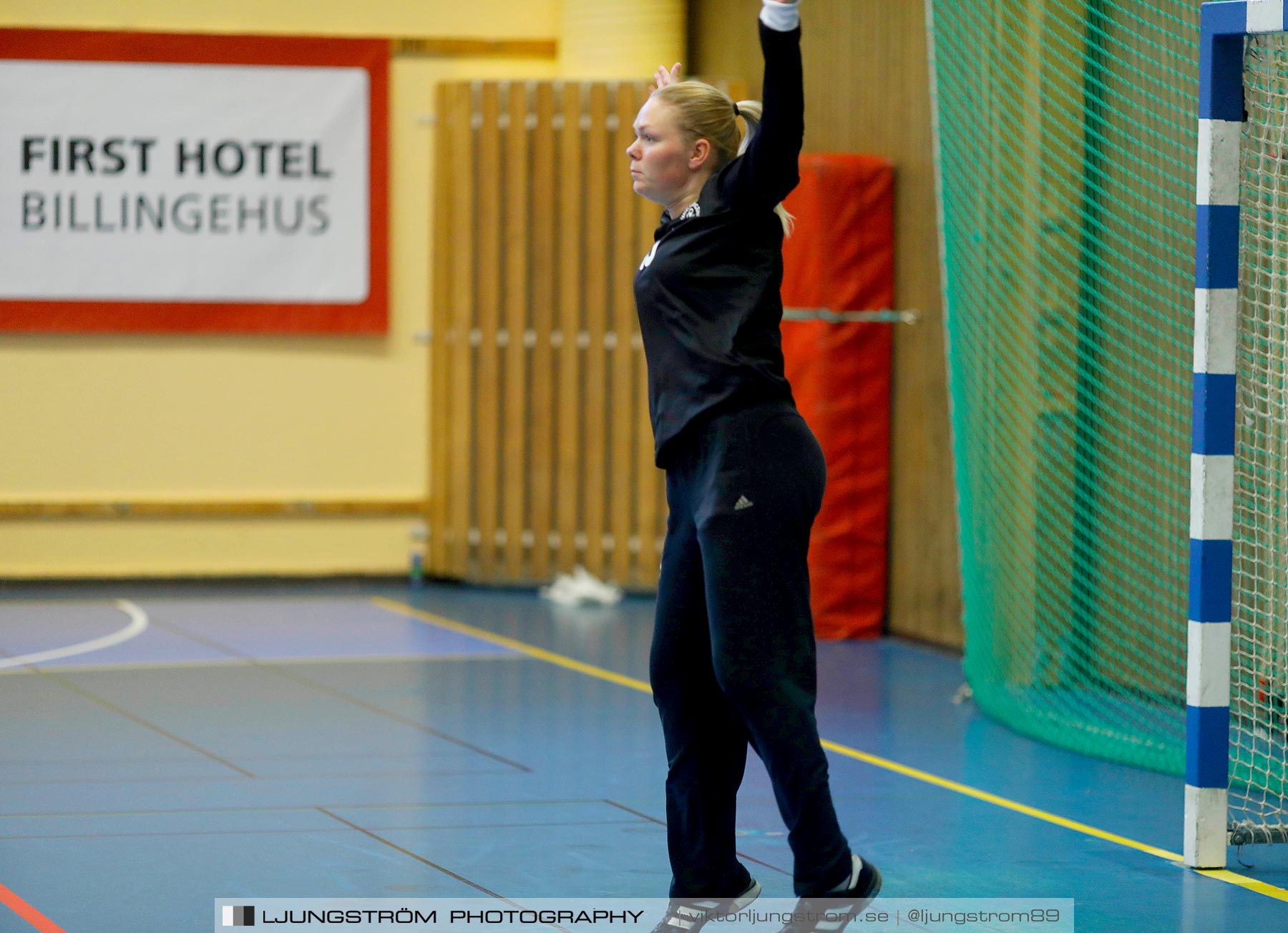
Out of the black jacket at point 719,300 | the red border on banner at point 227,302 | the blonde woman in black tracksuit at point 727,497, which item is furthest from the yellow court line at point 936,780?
the red border on banner at point 227,302

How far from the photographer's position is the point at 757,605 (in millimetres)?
3049

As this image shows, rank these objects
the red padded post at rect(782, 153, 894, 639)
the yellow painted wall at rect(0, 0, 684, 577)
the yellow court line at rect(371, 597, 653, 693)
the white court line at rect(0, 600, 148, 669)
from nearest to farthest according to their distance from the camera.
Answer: the yellow court line at rect(371, 597, 653, 693), the white court line at rect(0, 600, 148, 669), the red padded post at rect(782, 153, 894, 639), the yellow painted wall at rect(0, 0, 684, 577)

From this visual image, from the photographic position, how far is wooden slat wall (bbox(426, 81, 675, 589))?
29.3ft

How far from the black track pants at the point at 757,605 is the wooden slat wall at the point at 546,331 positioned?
5643 mm

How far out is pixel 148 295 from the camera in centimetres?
916

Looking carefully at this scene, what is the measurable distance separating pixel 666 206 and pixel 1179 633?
3.34m

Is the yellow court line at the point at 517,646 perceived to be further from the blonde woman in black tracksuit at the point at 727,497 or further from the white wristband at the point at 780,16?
the white wristband at the point at 780,16

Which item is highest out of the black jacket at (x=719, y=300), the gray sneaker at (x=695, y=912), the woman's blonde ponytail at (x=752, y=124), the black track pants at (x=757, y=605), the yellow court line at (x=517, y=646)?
the woman's blonde ponytail at (x=752, y=124)

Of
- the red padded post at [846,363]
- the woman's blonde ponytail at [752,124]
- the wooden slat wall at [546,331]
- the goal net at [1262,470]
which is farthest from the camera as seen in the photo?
the wooden slat wall at [546,331]

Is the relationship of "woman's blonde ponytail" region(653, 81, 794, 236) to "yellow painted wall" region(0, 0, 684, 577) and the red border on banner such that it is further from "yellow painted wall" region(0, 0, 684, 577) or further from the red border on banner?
the red border on banner

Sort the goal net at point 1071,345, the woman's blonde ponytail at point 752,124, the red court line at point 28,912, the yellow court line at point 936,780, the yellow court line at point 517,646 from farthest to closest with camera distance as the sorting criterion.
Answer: the yellow court line at point 517,646
the goal net at point 1071,345
the yellow court line at point 936,780
the red court line at point 28,912
the woman's blonde ponytail at point 752,124

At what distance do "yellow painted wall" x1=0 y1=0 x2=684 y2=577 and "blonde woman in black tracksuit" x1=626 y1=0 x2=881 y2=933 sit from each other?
6.13m

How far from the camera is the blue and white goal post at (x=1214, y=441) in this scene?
417 cm

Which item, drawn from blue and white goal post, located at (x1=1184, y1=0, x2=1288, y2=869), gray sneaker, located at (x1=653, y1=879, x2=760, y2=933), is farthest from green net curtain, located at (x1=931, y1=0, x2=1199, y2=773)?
gray sneaker, located at (x1=653, y1=879, x2=760, y2=933)
